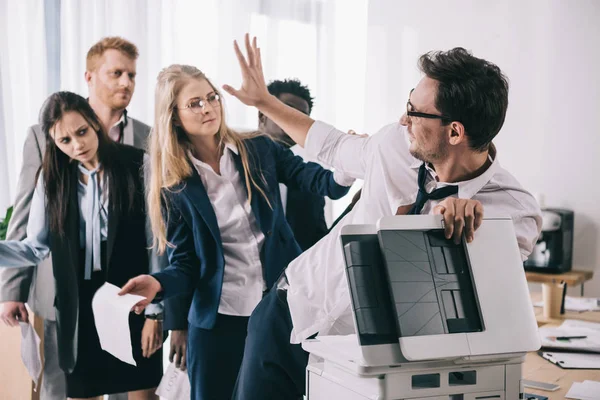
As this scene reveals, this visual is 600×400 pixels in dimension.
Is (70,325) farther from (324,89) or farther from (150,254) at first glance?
(324,89)

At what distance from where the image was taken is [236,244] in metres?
2.39

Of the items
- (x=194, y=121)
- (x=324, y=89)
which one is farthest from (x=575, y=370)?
(x=324, y=89)

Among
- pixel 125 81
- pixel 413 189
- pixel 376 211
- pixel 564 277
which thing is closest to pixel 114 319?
pixel 125 81

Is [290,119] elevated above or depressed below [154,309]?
above

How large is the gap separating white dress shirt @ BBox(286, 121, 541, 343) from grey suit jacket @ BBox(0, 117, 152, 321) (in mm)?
1054

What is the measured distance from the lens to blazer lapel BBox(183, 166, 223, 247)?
2289 millimetres

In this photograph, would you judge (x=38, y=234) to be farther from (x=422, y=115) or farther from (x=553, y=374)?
(x=553, y=374)

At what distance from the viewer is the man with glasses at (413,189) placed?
153cm

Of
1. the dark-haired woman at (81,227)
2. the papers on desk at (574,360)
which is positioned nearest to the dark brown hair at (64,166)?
the dark-haired woman at (81,227)

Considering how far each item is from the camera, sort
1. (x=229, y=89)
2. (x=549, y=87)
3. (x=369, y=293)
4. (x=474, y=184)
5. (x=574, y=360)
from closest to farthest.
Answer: (x=369, y=293), (x=474, y=184), (x=574, y=360), (x=229, y=89), (x=549, y=87)

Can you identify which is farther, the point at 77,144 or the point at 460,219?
the point at 77,144

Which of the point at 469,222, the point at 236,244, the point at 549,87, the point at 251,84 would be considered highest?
the point at 549,87

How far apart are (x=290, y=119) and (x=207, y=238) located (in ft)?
1.78

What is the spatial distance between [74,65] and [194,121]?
1.66ft
